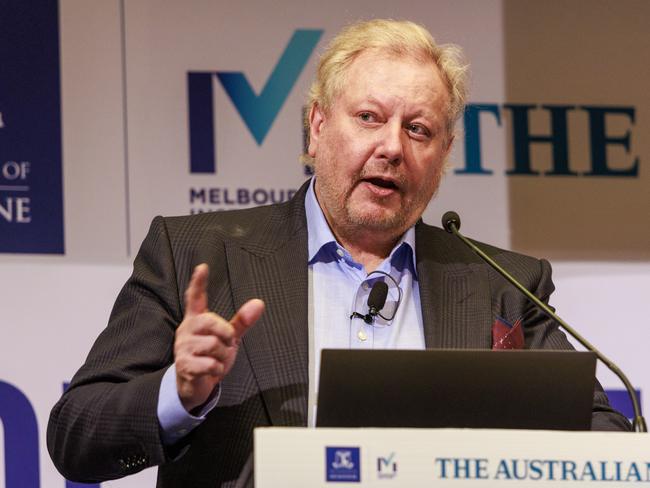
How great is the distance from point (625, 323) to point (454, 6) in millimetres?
1191

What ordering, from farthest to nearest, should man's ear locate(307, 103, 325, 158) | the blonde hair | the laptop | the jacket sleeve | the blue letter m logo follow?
the blue letter m logo → man's ear locate(307, 103, 325, 158) → the blonde hair → the jacket sleeve → the laptop

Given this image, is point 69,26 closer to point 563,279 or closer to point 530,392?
point 563,279

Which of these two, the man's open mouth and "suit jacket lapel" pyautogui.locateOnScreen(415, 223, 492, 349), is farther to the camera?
the man's open mouth

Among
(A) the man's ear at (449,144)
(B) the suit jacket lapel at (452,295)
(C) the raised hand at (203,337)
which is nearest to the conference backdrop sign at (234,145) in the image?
(A) the man's ear at (449,144)

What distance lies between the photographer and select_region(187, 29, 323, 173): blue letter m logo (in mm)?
3395

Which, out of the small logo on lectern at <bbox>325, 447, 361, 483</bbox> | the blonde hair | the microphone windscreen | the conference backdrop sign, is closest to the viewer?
the small logo on lectern at <bbox>325, 447, 361, 483</bbox>

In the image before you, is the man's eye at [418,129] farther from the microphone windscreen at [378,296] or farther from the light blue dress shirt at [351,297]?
the microphone windscreen at [378,296]

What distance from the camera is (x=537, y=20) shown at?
3668mm

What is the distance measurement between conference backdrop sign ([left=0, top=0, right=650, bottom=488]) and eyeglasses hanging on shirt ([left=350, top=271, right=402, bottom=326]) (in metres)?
1.00

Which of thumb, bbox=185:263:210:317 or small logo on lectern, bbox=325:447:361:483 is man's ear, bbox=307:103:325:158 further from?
small logo on lectern, bbox=325:447:361:483

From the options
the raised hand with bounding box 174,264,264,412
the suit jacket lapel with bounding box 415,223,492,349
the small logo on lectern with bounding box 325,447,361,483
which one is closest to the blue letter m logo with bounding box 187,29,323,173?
the suit jacket lapel with bounding box 415,223,492,349

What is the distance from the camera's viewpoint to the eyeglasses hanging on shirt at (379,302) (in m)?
2.32

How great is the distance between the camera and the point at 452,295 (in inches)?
96.7

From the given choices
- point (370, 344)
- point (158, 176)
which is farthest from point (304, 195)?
point (158, 176)
